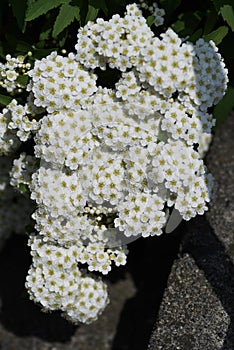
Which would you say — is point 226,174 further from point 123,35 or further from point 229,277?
point 123,35

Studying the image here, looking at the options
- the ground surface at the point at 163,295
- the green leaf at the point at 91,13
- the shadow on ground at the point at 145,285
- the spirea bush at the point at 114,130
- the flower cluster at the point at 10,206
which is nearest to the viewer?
the spirea bush at the point at 114,130

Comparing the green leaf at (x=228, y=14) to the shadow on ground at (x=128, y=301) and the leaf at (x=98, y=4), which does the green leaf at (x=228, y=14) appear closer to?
the leaf at (x=98, y=4)

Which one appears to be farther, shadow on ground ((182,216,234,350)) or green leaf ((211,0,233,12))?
shadow on ground ((182,216,234,350))

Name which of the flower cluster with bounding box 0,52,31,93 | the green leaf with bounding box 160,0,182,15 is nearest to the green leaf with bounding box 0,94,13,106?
the flower cluster with bounding box 0,52,31,93

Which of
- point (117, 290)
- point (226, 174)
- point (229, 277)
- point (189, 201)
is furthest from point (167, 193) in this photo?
point (117, 290)

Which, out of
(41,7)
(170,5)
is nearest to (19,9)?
(41,7)

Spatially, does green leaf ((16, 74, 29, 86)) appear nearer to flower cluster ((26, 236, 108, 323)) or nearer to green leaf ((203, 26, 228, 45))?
flower cluster ((26, 236, 108, 323))

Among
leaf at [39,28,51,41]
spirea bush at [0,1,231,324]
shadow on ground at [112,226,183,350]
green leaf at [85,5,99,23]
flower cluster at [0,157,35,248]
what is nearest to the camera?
spirea bush at [0,1,231,324]

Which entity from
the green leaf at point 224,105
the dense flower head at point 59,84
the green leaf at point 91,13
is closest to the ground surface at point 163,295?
the green leaf at point 224,105
